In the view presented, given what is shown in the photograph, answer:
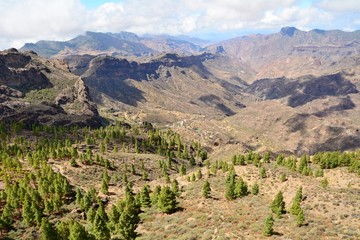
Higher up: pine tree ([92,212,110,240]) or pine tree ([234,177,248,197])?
pine tree ([234,177,248,197])

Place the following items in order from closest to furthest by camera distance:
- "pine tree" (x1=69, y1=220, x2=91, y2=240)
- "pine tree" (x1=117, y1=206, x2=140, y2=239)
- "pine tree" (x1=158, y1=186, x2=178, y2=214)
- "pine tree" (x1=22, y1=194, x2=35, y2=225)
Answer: "pine tree" (x1=69, y1=220, x2=91, y2=240)
"pine tree" (x1=117, y1=206, x2=140, y2=239)
"pine tree" (x1=158, y1=186, x2=178, y2=214)
"pine tree" (x1=22, y1=194, x2=35, y2=225)

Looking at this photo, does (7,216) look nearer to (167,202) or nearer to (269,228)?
(167,202)

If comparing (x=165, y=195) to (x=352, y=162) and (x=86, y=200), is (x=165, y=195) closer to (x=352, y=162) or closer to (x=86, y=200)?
(x=86, y=200)

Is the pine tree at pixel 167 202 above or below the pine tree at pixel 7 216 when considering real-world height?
above

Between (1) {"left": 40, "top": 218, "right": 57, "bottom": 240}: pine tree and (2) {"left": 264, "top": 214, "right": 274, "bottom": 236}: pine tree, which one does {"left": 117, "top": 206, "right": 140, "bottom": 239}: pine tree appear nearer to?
(1) {"left": 40, "top": 218, "right": 57, "bottom": 240}: pine tree

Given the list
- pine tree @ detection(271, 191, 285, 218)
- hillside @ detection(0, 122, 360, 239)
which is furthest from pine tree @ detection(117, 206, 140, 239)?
pine tree @ detection(271, 191, 285, 218)

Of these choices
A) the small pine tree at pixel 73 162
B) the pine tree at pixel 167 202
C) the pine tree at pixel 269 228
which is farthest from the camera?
the small pine tree at pixel 73 162

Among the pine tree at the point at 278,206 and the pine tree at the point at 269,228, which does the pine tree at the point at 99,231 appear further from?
the pine tree at the point at 278,206

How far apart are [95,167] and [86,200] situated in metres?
60.5

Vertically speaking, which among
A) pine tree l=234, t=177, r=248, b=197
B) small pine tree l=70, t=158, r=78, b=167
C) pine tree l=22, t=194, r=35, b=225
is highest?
pine tree l=234, t=177, r=248, b=197

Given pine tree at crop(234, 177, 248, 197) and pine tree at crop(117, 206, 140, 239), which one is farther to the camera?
pine tree at crop(234, 177, 248, 197)

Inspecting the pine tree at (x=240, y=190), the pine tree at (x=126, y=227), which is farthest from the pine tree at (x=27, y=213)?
the pine tree at (x=240, y=190)

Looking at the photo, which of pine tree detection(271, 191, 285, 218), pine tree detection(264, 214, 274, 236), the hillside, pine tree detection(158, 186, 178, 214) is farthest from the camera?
pine tree detection(158, 186, 178, 214)

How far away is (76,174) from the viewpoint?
159 metres
